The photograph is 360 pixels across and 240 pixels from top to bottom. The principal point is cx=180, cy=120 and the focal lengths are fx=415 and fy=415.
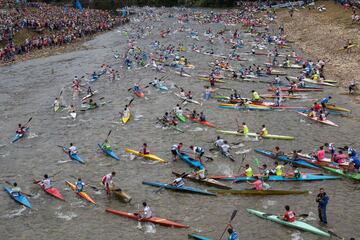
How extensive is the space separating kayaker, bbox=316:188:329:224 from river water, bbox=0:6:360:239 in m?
0.56

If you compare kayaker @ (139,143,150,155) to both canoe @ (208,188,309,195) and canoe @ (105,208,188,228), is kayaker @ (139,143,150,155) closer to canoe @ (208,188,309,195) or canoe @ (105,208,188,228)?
canoe @ (208,188,309,195)

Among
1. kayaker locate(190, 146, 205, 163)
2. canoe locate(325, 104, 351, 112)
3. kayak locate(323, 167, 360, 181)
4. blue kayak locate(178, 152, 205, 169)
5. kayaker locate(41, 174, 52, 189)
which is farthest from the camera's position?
canoe locate(325, 104, 351, 112)

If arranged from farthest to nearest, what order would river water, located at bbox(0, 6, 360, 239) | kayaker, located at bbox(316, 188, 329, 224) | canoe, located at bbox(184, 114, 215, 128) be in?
1. canoe, located at bbox(184, 114, 215, 128)
2. river water, located at bbox(0, 6, 360, 239)
3. kayaker, located at bbox(316, 188, 329, 224)

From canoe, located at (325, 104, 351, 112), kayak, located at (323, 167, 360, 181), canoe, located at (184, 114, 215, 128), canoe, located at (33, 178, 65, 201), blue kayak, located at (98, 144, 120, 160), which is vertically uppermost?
canoe, located at (325, 104, 351, 112)

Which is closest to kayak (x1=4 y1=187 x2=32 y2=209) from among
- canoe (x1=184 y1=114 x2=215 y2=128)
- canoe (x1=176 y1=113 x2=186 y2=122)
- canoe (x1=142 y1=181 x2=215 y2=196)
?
canoe (x1=142 y1=181 x2=215 y2=196)

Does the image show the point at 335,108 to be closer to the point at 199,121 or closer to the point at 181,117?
the point at 199,121

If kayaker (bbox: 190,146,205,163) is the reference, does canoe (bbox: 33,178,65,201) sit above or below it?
below

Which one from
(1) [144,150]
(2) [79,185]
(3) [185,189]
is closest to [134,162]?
(1) [144,150]

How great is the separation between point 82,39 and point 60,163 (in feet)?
176

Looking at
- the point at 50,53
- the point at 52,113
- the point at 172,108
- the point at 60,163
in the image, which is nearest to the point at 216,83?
the point at 172,108

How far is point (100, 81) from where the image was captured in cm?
4947

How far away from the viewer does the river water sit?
2105 centimetres

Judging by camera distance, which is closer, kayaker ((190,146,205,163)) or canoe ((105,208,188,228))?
canoe ((105,208,188,228))

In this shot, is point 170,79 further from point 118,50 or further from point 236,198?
point 236,198
